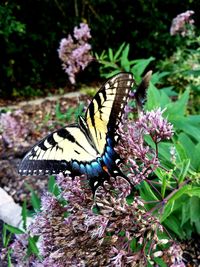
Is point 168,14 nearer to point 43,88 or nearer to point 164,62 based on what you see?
point 164,62

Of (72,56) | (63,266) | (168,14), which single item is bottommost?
(63,266)

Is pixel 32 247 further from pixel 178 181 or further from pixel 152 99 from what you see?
pixel 152 99

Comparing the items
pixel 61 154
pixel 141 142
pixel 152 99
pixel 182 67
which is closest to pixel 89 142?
pixel 61 154

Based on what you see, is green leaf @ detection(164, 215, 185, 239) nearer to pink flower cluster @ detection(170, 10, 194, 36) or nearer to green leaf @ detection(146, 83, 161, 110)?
green leaf @ detection(146, 83, 161, 110)

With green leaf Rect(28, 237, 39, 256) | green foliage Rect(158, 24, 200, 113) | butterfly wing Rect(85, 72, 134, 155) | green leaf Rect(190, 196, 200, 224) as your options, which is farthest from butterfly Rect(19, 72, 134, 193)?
green foliage Rect(158, 24, 200, 113)

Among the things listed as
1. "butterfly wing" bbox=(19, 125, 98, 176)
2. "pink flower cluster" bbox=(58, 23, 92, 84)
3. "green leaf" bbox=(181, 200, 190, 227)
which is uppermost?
"pink flower cluster" bbox=(58, 23, 92, 84)

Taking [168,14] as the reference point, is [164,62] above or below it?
below

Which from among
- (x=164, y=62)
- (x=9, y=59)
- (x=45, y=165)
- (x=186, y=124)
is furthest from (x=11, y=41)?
(x=45, y=165)

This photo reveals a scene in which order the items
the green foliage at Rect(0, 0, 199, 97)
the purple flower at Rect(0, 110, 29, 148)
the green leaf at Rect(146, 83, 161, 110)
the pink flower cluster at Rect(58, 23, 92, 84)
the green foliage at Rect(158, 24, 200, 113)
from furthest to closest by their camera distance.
Answer: the green foliage at Rect(0, 0, 199, 97) → the green foliage at Rect(158, 24, 200, 113) → the purple flower at Rect(0, 110, 29, 148) → the pink flower cluster at Rect(58, 23, 92, 84) → the green leaf at Rect(146, 83, 161, 110)
